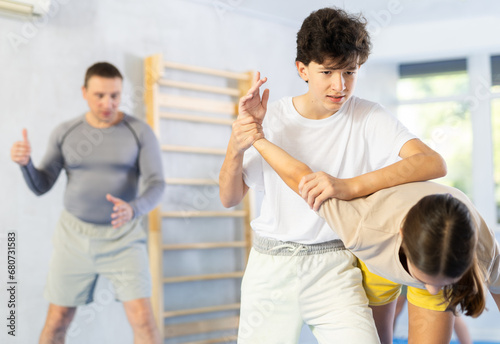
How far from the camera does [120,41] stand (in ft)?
12.2

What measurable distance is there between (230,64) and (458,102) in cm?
226

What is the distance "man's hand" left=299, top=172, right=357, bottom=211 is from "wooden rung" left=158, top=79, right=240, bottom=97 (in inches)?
97.6

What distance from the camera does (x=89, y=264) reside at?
3.00m

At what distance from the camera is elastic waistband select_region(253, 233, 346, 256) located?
1694 mm

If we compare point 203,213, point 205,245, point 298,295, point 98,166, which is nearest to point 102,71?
point 98,166

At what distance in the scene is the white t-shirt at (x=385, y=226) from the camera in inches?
57.6

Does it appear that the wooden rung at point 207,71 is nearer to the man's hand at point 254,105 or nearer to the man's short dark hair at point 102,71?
the man's short dark hair at point 102,71

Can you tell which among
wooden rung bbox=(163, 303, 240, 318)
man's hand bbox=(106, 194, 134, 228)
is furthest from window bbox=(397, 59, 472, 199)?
man's hand bbox=(106, 194, 134, 228)

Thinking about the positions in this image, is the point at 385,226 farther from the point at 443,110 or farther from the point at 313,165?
the point at 443,110

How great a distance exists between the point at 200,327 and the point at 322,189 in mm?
2753

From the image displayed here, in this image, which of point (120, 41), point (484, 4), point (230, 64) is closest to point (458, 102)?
point (484, 4)

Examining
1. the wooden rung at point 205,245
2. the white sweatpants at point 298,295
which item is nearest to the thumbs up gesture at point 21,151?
the wooden rung at point 205,245

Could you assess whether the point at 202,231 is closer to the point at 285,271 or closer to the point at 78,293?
the point at 78,293

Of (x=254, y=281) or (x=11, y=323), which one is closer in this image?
(x=254, y=281)
